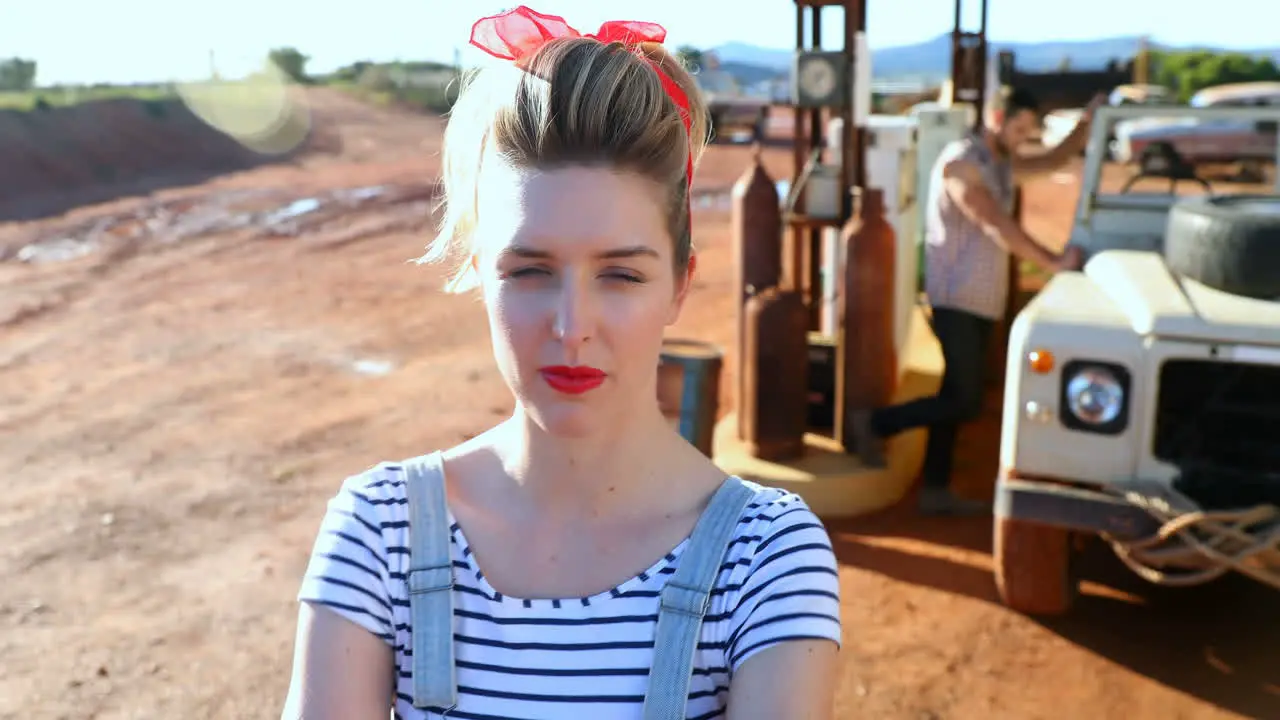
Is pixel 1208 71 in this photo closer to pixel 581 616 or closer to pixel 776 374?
pixel 776 374

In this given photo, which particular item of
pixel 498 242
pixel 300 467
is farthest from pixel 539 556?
pixel 300 467

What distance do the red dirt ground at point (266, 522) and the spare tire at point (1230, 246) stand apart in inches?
53.2

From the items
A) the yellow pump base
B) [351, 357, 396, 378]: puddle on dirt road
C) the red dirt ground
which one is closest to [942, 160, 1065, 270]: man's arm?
the yellow pump base

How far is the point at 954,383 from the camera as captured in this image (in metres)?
5.31

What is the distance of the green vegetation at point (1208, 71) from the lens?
104 ft

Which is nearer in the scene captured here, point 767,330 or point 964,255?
point 767,330

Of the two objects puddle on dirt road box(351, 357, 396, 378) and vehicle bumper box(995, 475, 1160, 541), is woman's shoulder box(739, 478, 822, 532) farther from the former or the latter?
puddle on dirt road box(351, 357, 396, 378)

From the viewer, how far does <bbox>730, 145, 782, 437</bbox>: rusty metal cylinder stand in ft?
17.2

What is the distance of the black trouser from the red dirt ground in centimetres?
48

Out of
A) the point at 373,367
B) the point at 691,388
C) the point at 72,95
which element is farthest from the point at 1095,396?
the point at 72,95

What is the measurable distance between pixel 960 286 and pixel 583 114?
13.8 feet

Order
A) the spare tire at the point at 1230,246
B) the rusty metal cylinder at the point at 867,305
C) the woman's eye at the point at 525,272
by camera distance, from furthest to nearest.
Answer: the rusty metal cylinder at the point at 867,305 → the spare tire at the point at 1230,246 → the woman's eye at the point at 525,272

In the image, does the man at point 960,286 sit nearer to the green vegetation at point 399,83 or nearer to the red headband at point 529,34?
the red headband at point 529,34

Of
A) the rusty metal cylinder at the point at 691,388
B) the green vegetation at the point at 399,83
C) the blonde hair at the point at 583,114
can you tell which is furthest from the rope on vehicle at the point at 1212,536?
the green vegetation at the point at 399,83
